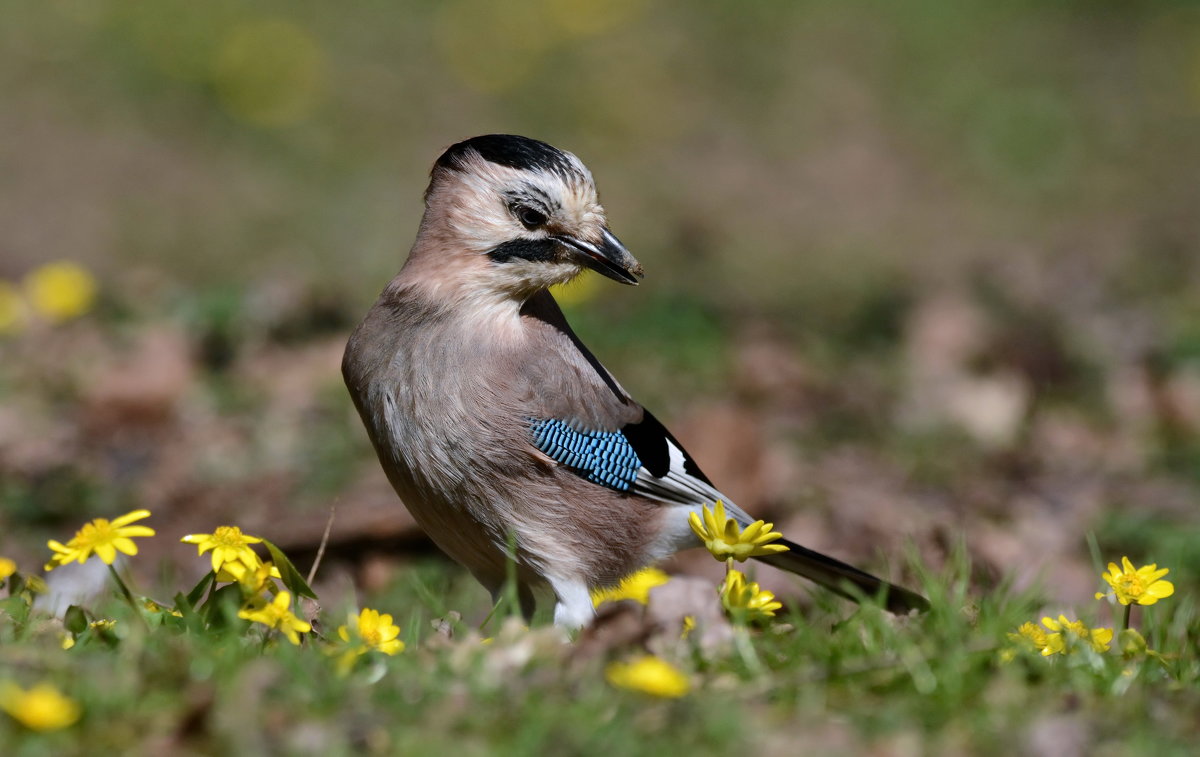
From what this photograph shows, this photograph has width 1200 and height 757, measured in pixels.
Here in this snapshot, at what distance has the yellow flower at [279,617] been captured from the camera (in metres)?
2.94

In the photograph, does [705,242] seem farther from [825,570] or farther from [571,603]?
[571,603]

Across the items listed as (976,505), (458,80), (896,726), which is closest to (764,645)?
(896,726)

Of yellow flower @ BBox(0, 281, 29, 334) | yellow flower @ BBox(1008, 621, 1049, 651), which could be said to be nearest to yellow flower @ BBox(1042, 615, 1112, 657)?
yellow flower @ BBox(1008, 621, 1049, 651)

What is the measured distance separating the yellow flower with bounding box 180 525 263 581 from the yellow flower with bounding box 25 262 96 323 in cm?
373

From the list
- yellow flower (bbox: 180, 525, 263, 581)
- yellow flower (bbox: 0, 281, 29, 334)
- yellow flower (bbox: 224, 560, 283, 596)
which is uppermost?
yellow flower (bbox: 180, 525, 263, 581)

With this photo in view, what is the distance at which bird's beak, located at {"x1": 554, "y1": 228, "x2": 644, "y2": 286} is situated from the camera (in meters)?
3.78

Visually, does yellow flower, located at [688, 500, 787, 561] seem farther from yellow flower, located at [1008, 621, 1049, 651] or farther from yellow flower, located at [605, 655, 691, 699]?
yellow flower, located at [605, 655, 691, 699]

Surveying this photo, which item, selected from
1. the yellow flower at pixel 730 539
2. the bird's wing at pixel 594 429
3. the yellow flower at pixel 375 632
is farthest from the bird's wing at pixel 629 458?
the yellow flower at pixel 375 632

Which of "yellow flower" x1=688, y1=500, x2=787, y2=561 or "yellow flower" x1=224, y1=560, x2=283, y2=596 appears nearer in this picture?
"yellow flower" x1=224, y1=560, x2=283, y2=596

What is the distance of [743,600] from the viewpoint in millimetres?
3000

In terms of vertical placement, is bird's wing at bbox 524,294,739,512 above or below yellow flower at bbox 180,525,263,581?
above

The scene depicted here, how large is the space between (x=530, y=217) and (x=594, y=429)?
1.80 ft

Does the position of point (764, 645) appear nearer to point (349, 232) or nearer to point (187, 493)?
point (187, 493)

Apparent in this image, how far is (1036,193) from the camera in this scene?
32.4ft
